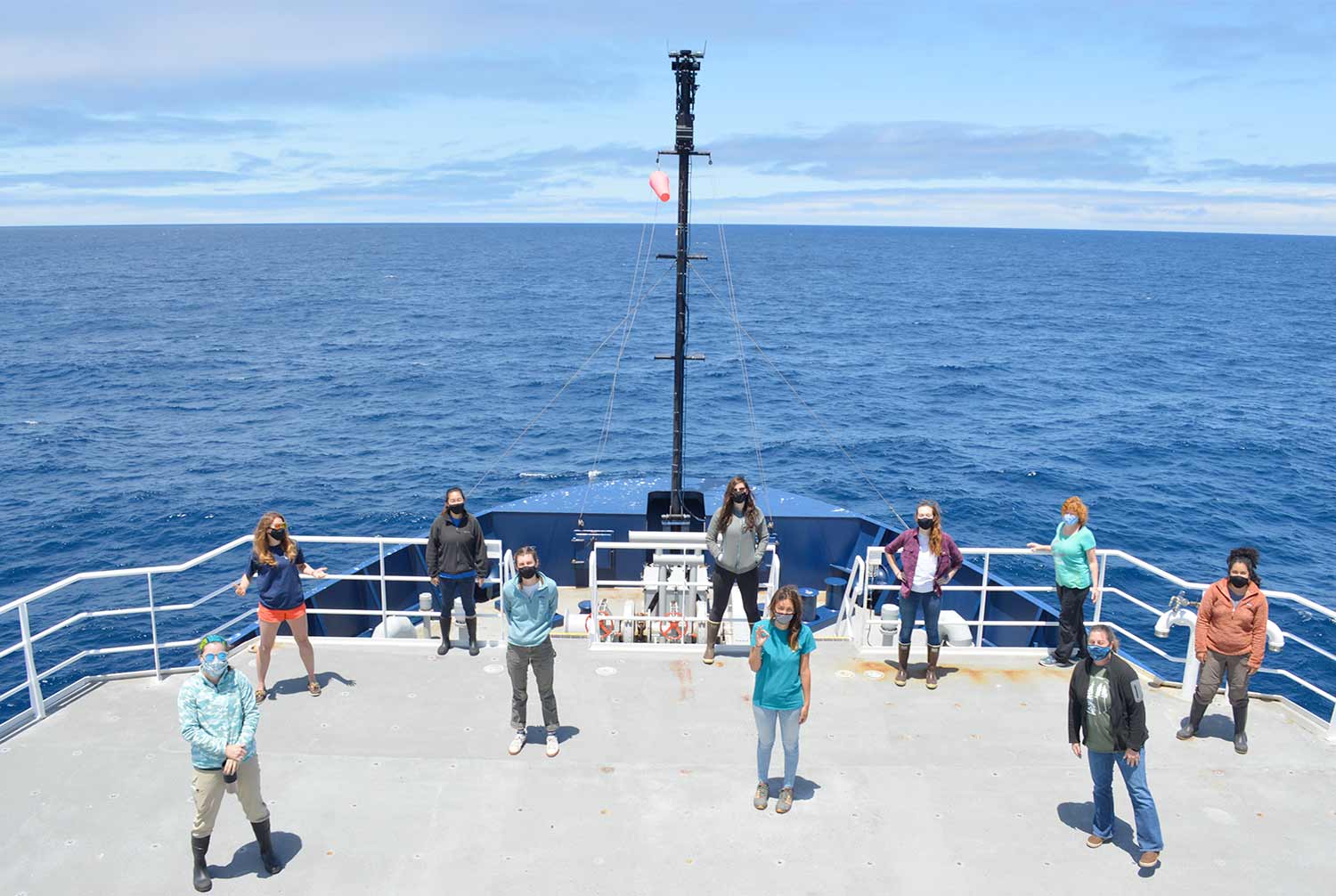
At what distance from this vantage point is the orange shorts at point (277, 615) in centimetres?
877

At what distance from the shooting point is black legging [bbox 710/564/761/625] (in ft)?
31.7

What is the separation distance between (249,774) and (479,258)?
176 meters

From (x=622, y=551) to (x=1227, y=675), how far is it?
997cm

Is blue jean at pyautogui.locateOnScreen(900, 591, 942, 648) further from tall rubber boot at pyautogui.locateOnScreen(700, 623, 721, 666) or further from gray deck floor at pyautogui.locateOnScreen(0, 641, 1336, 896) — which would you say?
tall rubber boot at pyautogui.locateOnScreen(700, 623, 721, 666)

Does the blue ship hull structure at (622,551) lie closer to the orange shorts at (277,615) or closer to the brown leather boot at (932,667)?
the brown leather boot at (932,667)

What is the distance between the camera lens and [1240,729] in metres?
8.37

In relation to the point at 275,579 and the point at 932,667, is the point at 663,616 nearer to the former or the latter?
the point at 932,667

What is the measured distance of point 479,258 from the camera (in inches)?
6914

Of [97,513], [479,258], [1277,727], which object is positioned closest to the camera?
[1277,727]

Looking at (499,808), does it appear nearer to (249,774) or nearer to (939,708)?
(249,774)

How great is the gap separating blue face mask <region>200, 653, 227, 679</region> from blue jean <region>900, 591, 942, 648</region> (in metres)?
6.19

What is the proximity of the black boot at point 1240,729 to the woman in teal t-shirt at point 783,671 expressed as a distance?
163 inches

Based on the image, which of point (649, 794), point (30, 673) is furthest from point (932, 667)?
point (30, 673)

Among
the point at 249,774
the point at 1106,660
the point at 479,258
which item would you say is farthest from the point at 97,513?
the point at 479,258
